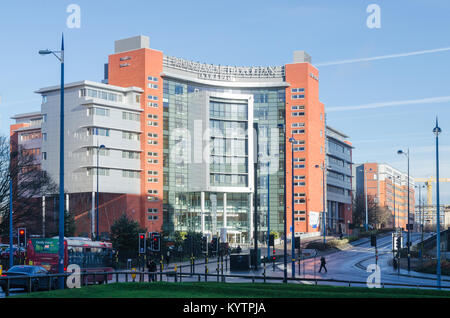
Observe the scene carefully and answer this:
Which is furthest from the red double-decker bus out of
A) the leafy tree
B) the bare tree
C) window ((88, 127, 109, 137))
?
window ((88, 127, 109, 137))

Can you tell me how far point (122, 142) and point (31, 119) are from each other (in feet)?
78.5

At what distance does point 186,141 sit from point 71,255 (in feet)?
221

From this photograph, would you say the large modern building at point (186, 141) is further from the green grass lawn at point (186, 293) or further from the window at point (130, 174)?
the green grass lawn at point (186, 293)

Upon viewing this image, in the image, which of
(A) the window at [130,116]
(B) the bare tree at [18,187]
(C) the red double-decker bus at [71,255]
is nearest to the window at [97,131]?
(A) the window at [130,116]

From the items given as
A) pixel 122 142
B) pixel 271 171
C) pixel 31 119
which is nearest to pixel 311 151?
pixel 271 171

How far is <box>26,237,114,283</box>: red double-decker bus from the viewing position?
41.5m

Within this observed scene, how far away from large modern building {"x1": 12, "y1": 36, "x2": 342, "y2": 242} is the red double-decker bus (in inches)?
1798

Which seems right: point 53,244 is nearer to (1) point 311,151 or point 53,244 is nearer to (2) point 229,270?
(2) point 229,270

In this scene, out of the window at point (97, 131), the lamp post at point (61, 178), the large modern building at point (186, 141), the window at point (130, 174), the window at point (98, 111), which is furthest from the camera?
the window at point (130, 174)

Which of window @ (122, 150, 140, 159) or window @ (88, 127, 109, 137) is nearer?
window @ (88, 127, 109, 137)

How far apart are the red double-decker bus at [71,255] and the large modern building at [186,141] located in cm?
4567

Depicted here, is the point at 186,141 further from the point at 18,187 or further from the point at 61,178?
the point at 61,178

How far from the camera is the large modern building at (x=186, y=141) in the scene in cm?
9581

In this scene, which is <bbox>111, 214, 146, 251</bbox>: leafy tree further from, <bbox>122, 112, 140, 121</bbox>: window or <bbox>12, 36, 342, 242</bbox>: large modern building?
<bbox>122, 112, 140, 121</bbox>: window
